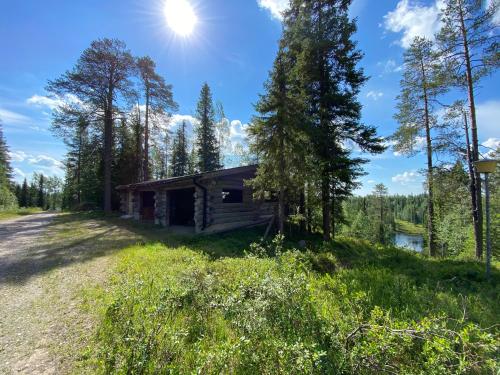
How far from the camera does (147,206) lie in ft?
61.5

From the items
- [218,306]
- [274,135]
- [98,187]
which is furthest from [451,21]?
[98,187]

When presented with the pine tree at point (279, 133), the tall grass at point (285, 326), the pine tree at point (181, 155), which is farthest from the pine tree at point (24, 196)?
the tall grass at point (285, 326)

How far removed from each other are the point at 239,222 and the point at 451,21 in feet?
45.8

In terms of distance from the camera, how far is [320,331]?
9.59 ft

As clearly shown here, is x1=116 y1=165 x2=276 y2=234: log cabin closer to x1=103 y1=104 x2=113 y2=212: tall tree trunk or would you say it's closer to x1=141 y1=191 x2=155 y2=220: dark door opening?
x1=141 y1=191 x2=155 y2=220: dark door opening

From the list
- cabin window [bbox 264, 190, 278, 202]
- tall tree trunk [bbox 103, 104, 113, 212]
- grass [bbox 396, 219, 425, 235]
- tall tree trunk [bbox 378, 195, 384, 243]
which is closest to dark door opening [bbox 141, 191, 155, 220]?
tall tree trunk [bbox 103, 104, 113, 212]

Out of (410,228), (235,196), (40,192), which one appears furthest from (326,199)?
(410,228)

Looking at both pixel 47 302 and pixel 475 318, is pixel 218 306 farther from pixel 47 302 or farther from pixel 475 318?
pixel 475 318

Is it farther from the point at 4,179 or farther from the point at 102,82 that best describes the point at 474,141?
the point at 4,179

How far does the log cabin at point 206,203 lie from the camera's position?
12102 mm

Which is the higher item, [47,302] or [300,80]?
[300,80]

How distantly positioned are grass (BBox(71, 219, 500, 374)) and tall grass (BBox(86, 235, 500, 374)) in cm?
1

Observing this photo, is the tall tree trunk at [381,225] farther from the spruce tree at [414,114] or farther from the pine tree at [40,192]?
the pine tree at [40,192]

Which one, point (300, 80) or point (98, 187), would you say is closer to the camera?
point (300, 80)
